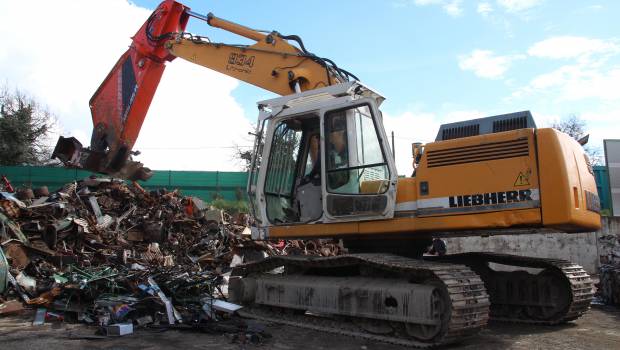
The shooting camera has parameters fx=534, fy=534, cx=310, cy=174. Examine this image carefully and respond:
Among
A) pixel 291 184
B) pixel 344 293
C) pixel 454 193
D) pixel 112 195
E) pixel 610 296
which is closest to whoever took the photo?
pixel 454 193

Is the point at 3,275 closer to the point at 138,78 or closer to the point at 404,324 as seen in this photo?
the point at 138,78

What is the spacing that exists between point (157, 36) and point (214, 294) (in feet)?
15.7

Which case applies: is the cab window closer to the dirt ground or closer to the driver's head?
the driver's head

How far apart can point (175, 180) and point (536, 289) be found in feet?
72.8

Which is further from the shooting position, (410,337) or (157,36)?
(157,36)

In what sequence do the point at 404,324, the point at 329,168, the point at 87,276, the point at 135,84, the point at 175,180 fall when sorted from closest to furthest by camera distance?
the point at 404,324 < the point at 329,168 < the point at 87,276 < the point at 135,84 < the point at 175,180

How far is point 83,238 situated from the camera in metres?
10.7

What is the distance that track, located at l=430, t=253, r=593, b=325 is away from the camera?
6.71 meters

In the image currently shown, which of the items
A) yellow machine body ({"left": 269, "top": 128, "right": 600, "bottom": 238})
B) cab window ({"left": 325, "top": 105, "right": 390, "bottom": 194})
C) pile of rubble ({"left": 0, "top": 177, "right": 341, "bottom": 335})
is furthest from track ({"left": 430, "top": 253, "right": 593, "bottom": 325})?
pile of rubble ({"left": 0, "top": 177, "right": 341, "bottom": 335})

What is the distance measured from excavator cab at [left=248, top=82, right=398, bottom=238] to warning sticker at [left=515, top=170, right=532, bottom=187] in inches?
49.4

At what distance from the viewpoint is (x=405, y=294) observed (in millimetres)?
5477

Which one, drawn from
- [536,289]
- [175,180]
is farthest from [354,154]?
[175,180]

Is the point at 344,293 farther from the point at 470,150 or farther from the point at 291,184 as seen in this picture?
the point at 470,150

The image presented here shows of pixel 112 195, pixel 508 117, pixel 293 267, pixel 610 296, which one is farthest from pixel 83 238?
pixel 610 296
